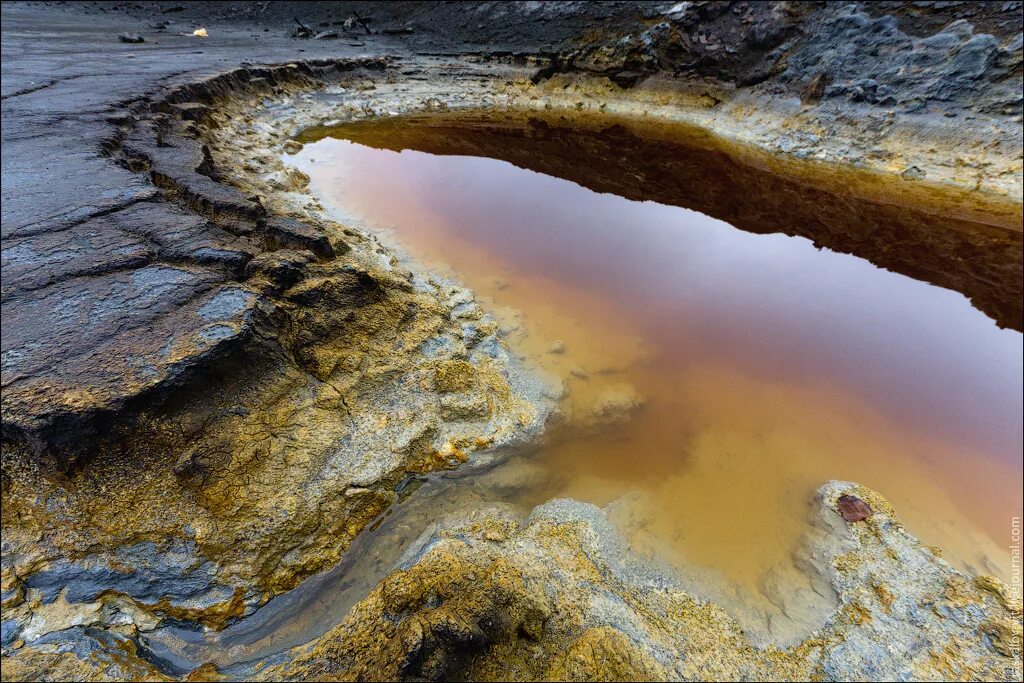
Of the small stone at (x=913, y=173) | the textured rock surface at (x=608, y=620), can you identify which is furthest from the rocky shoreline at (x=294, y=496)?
the small stone at (x=913, y=173)

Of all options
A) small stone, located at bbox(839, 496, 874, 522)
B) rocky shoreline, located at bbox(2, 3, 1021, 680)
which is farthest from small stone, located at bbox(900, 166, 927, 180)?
small stone, located at bbox(839, 496, 874, 522)

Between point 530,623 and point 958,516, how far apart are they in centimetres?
349

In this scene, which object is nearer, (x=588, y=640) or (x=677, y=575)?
(x=588, y=640)

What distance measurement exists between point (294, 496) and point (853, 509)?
4.00 metres

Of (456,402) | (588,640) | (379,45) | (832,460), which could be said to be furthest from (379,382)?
(379,45)

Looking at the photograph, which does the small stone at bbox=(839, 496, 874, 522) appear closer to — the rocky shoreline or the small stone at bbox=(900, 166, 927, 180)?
the rocky shoreline

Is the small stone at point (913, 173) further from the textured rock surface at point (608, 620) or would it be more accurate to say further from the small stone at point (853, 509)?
the textured rock surface at point (608, 620)

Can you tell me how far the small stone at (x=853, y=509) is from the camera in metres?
3.21

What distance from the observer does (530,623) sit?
2.33 metres

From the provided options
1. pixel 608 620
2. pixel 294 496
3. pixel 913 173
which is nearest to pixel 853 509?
pixel 608 620

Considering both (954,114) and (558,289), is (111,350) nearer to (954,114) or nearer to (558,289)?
(558,289)

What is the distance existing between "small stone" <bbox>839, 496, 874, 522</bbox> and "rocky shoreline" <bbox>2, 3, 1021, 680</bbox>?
5 centimetres

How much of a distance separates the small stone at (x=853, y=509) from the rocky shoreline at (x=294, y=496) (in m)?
0.05

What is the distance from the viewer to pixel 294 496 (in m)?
2.83
